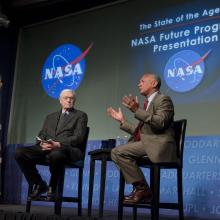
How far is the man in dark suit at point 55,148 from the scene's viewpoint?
4071 millimetres

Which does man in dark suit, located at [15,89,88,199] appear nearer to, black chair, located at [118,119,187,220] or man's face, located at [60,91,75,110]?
man's face, located at [60,91,75,110]

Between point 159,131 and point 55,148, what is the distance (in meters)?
1.03

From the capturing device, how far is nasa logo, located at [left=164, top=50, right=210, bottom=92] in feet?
16.7

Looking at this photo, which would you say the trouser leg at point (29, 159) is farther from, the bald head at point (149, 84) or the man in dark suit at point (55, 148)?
the bald head at point (149, 84)

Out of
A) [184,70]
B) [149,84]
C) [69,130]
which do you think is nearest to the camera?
[149,84]

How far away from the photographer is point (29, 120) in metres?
6.76

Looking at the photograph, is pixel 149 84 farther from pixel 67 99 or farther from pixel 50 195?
pixel 50 195

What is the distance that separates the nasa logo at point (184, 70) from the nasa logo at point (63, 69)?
1418 mm

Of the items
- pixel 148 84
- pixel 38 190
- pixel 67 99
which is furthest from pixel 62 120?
pixel 148 84

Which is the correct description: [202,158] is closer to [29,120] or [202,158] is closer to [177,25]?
[177,25]

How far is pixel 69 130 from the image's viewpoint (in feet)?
14.5

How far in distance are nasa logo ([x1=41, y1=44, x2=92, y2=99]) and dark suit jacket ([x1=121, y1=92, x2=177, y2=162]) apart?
2.73 metres

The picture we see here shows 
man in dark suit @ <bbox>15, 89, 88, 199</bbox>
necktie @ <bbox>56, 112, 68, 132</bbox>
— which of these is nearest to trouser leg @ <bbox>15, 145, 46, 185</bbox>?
man in dark suit @ <bbox>15, 89, 88, 199</bbox>

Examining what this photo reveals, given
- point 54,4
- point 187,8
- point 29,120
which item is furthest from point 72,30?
Answer: point 187,8
